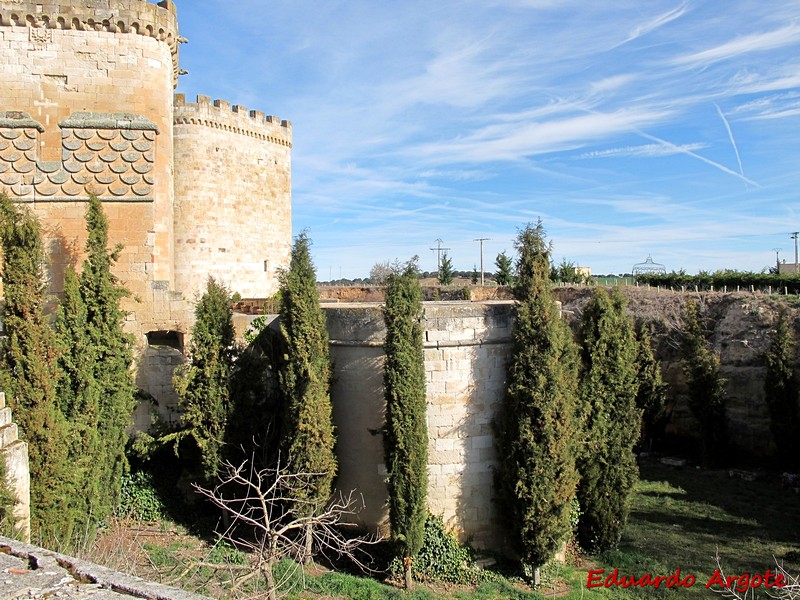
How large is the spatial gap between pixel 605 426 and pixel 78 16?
44.7 feet

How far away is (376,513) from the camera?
35.6ft

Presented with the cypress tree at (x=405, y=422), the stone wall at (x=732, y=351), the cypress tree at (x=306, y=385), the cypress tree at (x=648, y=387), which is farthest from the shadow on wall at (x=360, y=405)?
the stone wall at (x=732, y=351)

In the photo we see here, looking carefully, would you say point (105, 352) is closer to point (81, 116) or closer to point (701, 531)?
point (81, 116)

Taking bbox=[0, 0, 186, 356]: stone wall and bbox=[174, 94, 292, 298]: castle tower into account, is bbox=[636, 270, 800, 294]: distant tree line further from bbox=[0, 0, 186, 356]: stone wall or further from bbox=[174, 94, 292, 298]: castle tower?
bbox=[0, 0, 186, 356]: stone wall

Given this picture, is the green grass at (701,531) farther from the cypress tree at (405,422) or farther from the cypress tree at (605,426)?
the cypress tree at (405,422)

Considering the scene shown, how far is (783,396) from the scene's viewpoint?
17219 millimetres

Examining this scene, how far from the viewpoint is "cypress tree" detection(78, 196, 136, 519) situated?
10.6 meters

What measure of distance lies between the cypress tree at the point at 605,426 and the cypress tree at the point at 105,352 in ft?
29.3

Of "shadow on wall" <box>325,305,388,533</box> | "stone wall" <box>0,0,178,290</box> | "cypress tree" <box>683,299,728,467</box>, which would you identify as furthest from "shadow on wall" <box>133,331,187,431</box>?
"cypress tree" <box>683,299,728,467</box>

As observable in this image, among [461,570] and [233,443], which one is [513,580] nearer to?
[461,570]

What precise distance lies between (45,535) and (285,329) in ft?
16.5

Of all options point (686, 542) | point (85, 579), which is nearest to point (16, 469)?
point (85, 579)

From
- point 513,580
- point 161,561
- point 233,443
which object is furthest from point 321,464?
point 513,580

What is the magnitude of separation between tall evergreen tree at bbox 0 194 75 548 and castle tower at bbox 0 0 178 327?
6.62 feet
